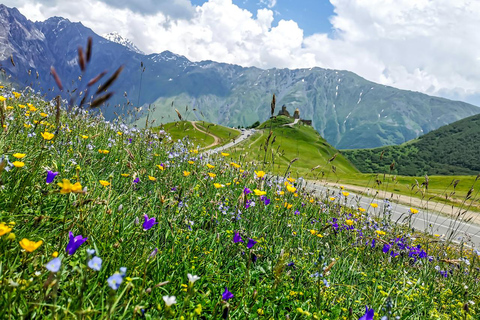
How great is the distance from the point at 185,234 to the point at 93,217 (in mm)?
1079

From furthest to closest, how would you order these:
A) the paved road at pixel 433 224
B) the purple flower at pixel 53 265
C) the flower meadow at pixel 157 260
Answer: the paved road at pixel 433 224, the flower meadow at pixel 157 260, the purple flower at pixel 53 265

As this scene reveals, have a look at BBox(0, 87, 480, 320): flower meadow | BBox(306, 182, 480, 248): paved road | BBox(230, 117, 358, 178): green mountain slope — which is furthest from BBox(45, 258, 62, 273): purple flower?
BBox(306, 182, 480, 248): paved road

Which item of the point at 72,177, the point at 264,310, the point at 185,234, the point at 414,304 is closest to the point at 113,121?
the point at 72,177

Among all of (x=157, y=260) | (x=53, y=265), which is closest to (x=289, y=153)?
(x=157, y=260)

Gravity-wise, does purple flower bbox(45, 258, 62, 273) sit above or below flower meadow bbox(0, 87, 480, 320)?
above

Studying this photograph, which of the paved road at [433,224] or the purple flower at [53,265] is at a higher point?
the purple flower at [53,265]

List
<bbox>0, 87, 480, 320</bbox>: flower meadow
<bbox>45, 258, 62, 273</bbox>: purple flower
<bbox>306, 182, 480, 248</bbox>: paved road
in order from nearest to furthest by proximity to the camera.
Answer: <bbox>45, 258, 62, 273</bbox>: purple flower, <bbox>0, 87, 480, 320</bbox>: flower meadow, <bbox>306, 182, 480, 248</bbox>: paved road

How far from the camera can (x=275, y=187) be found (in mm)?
6785

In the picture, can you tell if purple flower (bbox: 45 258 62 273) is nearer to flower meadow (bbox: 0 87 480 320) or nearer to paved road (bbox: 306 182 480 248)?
flower meadow (bbox: 0 87 480 320)

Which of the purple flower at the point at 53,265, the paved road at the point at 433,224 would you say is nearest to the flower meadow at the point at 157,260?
the purple flower at the point at 53,265

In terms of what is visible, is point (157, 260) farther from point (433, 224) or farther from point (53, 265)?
point (433, 224)

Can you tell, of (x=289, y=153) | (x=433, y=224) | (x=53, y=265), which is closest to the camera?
(x=53, y=265)

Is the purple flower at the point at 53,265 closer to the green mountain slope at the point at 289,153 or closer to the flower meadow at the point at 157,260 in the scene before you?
the flower meadow at the point at 157,260

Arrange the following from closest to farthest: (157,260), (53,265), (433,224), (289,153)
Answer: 1. (53,265)
2. (157,260)
3. (433,224)
4. (289,153)
